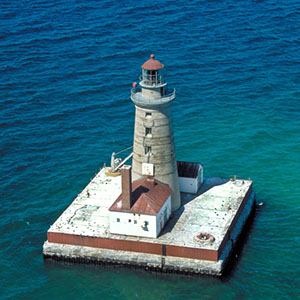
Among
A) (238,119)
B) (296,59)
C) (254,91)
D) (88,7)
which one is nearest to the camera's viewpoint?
(238,119)

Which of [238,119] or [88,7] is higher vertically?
[88,7]

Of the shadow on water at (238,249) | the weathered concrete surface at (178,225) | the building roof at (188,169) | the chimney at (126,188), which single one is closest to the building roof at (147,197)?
the chimney at (126,188)

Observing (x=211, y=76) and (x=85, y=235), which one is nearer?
(x=85, y=235)

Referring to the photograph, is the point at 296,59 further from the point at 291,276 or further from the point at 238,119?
the point at 291,276

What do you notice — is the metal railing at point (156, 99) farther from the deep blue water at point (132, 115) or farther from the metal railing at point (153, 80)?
the deep blue water at point (132, 115)

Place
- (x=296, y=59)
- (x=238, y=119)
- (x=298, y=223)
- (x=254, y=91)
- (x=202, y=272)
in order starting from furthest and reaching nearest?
(x=296, y=59)
(x=254, y=91)
(x=238, y=119)
(x=298, y=223)
(x=202, y=272)

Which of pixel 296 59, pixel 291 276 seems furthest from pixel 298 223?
pixel 296 59
